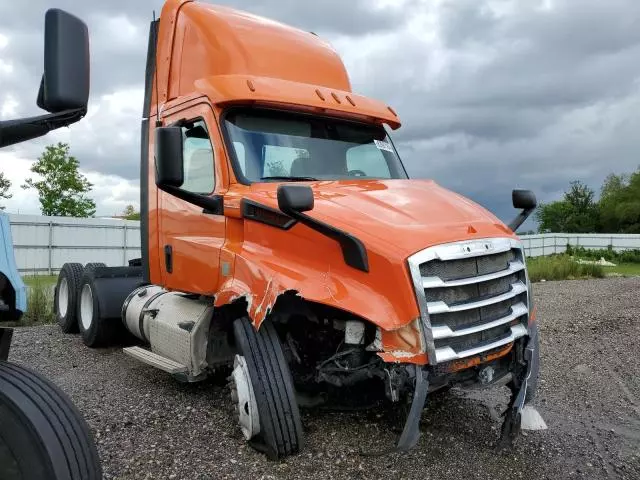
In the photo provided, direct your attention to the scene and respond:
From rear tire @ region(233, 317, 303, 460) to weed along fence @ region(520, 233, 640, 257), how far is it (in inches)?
1228

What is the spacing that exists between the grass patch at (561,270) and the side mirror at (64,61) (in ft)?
62.0

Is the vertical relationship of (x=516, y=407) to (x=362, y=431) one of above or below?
above

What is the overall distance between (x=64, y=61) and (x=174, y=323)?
144 inches

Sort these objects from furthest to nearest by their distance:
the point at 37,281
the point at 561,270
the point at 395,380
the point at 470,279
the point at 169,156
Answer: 1. the point at 561,270
2. the point at 37,281
3. the point at 169,156
4. the point at 470,279
5. the point at 395,380

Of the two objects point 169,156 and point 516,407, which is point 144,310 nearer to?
point 169,156

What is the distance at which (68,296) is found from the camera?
8797 mm

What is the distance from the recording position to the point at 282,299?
14.8ft

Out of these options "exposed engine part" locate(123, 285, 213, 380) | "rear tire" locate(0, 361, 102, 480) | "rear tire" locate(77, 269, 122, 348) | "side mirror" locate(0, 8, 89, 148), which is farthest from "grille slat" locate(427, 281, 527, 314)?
"rear tire" locate(77, 269, 122, 348)

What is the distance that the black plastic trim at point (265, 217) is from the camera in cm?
429

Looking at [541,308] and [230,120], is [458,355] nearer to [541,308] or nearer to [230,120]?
Answer: [230,120]

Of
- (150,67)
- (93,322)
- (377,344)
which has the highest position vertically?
(150,67)

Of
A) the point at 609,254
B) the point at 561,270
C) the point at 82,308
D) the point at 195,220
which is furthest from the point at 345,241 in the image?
the point at 609,254

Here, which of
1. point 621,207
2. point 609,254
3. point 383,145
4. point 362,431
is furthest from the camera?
point 621,207

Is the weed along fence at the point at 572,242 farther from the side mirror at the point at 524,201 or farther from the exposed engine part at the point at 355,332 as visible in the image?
the exposed engine part at the point at 355,332
